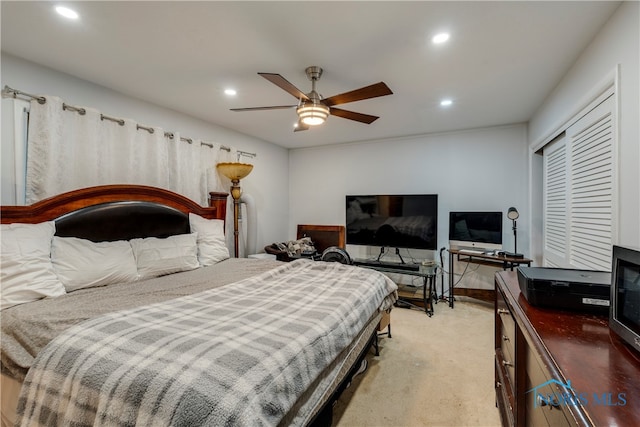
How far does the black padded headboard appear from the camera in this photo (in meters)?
2.28

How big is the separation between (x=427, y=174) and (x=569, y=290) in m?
3.40

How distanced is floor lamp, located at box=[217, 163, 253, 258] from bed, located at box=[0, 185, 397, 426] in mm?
1106

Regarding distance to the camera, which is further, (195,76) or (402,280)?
(402,280)

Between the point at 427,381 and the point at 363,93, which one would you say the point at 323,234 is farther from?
the point at 363,93

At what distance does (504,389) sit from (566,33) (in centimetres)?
227

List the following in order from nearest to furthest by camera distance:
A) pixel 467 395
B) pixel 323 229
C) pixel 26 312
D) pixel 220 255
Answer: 1. pixel 26 312
2. pixel 467 395
3. pixel 220 255
4. pixel 323 229

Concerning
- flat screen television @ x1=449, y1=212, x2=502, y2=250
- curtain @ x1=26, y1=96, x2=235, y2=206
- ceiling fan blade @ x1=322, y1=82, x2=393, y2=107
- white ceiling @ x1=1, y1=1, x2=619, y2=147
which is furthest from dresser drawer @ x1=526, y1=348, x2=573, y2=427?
curtain @ x1=26, y1=96, x2=235, y2=206

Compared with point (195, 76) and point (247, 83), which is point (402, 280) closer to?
point (247, 83)

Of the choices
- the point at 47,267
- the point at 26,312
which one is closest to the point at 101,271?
the point at 47,267

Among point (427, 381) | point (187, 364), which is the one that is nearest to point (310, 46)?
point (187, 364)

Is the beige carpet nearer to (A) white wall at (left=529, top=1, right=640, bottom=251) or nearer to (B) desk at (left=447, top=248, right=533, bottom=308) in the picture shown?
(B) desk at (left=447, top=248, right=533, bottom=308)

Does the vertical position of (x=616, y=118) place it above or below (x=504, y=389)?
above

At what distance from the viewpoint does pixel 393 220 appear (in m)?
4.24

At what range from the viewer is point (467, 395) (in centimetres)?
203
